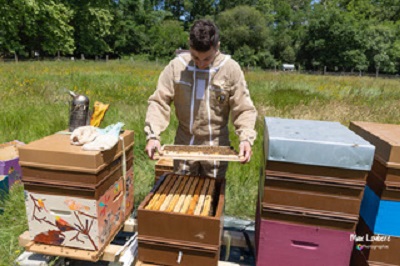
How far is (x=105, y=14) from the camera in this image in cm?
2945

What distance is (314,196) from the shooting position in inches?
64.4

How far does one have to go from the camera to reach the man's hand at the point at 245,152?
73.8 inches

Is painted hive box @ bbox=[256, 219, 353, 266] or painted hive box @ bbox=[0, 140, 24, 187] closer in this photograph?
painted hive box @ bbox=[256, 219, 353, 266]

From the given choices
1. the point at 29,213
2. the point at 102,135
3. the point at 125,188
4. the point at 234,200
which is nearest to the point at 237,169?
the point at 234,200

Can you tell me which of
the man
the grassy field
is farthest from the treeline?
the man

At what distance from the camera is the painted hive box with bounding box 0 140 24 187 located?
2.90 meters

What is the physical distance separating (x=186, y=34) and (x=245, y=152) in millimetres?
40214

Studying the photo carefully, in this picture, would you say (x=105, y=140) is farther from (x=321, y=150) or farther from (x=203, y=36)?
(x=321, y=150)

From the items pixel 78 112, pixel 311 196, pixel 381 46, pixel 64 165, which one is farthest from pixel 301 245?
pixel 381 46

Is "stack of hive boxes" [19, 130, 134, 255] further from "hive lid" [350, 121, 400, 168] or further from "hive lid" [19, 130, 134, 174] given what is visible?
"hive lid" [350, 121, 400, 168]

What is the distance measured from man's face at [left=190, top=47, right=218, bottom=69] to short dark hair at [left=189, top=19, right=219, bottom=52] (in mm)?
32

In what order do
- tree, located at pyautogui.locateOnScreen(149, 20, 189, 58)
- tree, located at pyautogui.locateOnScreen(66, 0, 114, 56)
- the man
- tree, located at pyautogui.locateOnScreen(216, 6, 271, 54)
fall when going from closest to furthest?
the man < tree, located at pyautogui.locateOnScreen(66, 0, 114, 56) < tree, located at pyautogui.locateOnScreen(149, 20, 189, 58) < tree, located at pyautogui.locateOnScreen(216, 6, 271, 54)

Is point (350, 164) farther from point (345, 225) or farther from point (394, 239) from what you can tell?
point (394, 239)

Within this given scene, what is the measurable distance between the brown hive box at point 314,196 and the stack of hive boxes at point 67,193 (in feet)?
3.22
